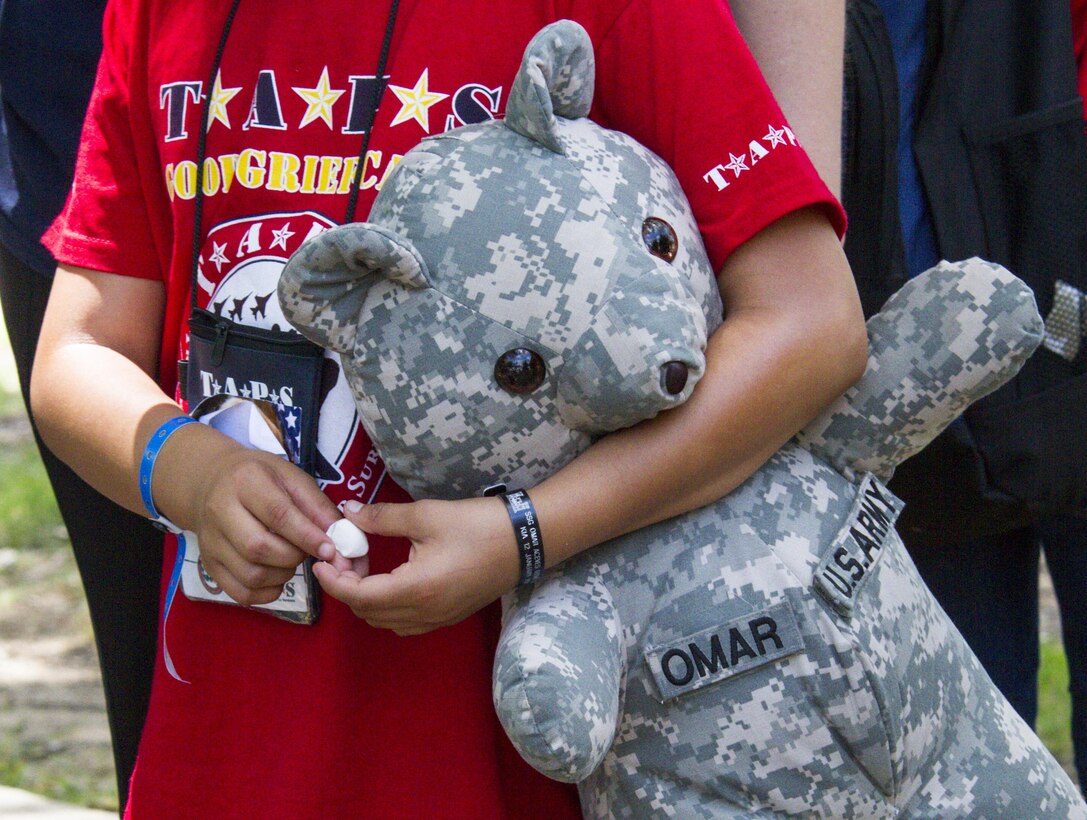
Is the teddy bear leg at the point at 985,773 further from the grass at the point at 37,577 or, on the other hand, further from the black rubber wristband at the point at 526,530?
the grass at the point at 37,577

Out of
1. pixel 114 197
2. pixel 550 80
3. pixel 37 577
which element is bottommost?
pixel 37 577

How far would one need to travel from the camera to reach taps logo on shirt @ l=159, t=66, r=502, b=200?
1.23 metres

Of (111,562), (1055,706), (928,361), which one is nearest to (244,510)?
(928,361)

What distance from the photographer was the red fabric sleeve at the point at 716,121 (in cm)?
117

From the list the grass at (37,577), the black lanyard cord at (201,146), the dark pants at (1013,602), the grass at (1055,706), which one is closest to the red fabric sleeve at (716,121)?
the black lanyard cord at (201,146)

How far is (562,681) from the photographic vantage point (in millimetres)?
1033

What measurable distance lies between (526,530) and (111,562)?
0.95 m

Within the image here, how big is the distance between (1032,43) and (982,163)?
0.54 feet

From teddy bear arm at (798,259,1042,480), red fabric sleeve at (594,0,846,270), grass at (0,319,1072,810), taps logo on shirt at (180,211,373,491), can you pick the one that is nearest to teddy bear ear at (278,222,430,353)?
taps logo on shirt at (180,211,373,491)

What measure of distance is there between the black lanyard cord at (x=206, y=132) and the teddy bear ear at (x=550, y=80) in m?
0.16

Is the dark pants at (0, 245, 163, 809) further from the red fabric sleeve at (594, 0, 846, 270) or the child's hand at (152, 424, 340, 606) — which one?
the red fabric sleeve at (594, 0, 846, 270)

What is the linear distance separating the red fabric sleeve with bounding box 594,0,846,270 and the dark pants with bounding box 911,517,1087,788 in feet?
3.07

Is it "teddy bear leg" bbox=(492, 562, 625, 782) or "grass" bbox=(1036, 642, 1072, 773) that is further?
"grass" bbox=(1036, 642, 1072, 773)

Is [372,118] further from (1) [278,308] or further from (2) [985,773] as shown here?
(2) [985,773]
